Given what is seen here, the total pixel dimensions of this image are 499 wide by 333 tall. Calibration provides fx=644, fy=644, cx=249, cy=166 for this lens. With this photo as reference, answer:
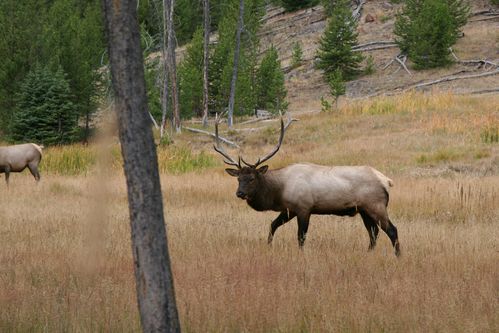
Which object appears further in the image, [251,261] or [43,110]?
[43,110]

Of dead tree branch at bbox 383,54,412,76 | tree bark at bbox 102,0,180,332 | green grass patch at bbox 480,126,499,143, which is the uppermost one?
dead tree branch at bbox 383,54,412,76

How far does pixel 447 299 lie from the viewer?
5.25 m

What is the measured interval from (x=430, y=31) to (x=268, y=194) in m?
30.5

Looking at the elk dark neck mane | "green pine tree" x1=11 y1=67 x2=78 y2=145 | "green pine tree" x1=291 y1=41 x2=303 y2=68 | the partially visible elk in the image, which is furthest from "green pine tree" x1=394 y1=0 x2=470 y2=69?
the elk dark neck mane

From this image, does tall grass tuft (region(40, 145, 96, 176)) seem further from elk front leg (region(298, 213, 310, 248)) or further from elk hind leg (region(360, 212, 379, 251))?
elk hind leg (region(360, 212, 379, 251))

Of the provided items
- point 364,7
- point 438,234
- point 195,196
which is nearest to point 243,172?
point 438,234

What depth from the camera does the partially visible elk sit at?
15.9 m

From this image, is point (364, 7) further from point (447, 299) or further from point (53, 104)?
point (447, 299)

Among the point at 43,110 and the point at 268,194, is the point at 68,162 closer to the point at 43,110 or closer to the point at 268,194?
the point at 43,110

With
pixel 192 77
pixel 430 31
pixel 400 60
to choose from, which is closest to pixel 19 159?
pixel 192 77

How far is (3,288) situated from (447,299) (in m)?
3.87

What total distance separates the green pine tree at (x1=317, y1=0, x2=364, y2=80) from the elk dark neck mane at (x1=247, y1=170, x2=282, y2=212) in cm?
3061

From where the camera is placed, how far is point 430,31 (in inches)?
1433

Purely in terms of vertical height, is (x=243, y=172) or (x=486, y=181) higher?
(x=243, y=172)
